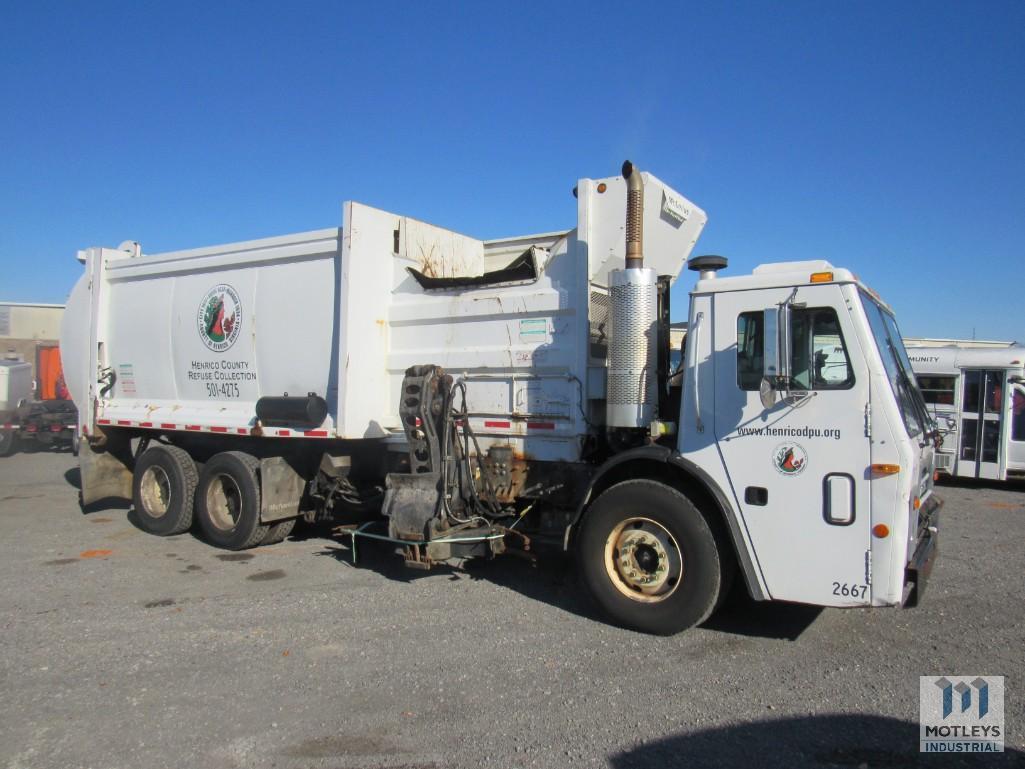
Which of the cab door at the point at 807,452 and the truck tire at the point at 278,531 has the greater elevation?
the cab door at the point at 807,452

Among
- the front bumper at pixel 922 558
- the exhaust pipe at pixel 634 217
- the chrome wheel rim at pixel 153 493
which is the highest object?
the exhaust pipe at pixel 634 217

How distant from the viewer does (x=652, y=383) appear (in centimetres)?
553

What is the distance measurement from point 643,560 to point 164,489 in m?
6.09

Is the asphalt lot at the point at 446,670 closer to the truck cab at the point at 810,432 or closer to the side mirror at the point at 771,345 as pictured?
the truck cab at the point at 810,432

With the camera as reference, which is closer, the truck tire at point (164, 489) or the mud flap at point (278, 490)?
the mud flap at point (278, 490)

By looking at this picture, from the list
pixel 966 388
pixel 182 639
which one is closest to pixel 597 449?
pixel 182 639

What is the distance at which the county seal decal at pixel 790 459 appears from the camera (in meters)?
4.67

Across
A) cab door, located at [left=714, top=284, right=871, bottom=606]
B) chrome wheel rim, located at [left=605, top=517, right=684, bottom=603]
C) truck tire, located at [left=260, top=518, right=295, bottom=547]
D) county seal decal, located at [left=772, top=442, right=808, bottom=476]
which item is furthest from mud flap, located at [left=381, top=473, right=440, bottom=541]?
county seal decal, located at [left=772, top=442, right=808, bottom=476]

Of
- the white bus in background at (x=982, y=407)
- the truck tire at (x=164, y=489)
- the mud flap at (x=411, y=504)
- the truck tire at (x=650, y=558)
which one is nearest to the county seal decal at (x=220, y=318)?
the truck tire at (x=164, y=489)

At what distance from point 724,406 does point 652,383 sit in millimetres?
666

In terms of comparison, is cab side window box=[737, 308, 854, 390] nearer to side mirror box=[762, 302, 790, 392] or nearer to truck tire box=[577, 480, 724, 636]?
side mirror box=[762, 302, 790, 392]

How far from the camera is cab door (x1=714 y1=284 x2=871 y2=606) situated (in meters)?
4.53

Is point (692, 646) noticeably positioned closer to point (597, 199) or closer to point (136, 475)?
point (597, 199)

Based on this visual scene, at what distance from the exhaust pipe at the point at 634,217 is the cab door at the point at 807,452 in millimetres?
899
